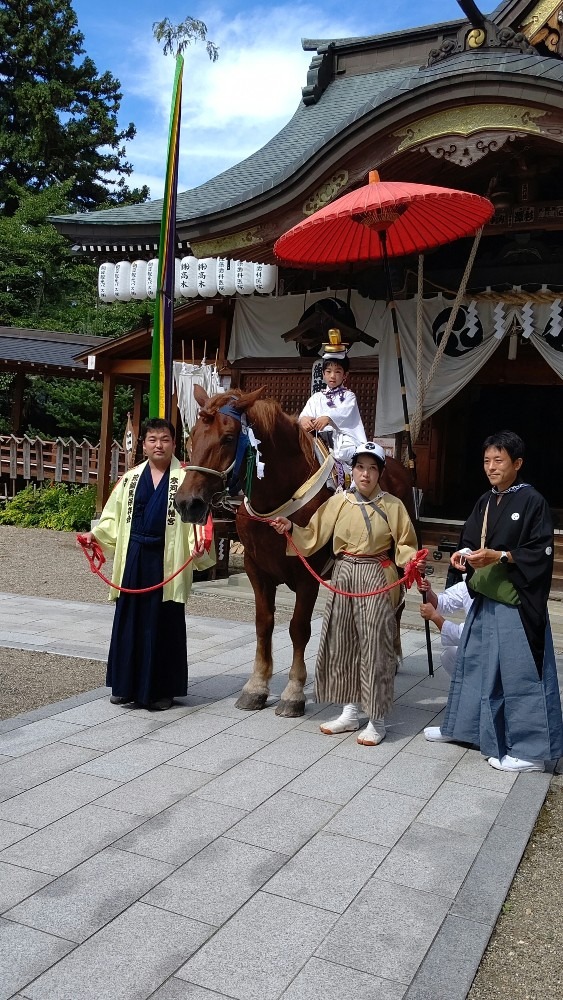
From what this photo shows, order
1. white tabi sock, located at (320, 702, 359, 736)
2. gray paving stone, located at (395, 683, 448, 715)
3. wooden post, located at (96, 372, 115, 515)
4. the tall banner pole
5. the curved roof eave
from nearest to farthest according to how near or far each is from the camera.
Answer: white tabi sock, located at (320, 702, 359, 736)
gray paving stone, located at (395, 683, 448, 715)
the tall banner pole
the curved roof eave
wooden post, located at (96, 372, 115, 515)

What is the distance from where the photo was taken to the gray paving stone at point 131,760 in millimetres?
4027

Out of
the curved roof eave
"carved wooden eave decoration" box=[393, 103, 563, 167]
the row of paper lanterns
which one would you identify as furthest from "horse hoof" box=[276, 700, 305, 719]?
the row of paper lanterns

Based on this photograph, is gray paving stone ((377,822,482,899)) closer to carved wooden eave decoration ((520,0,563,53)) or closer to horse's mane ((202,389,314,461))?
horse's mane ((202,389,314,461))

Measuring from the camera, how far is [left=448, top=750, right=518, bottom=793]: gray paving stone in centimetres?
411

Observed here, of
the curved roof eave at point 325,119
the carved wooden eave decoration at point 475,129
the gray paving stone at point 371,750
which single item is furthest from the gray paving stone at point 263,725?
the curved roof eave at point 325,119

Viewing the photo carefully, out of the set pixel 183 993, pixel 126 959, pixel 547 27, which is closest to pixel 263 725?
pixel 126 959

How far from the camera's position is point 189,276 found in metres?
12.0

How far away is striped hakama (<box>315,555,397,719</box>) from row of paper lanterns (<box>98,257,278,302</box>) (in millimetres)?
7448

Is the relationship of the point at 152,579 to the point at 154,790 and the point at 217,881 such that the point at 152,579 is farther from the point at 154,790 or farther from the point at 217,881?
the point at 217,881

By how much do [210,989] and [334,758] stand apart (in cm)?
207

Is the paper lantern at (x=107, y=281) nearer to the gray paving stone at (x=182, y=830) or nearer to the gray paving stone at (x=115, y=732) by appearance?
the gray paving stone at (x=115, y=732)

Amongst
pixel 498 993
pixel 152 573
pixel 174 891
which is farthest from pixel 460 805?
pixel 152 573

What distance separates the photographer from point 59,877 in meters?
2.98

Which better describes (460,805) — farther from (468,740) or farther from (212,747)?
(212,747)
